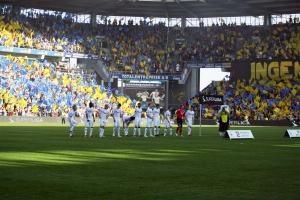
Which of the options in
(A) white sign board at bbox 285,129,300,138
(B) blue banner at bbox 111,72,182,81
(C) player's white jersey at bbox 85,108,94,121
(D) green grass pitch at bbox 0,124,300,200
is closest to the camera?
(D) green grass pitch at bbox 0,124,300,200

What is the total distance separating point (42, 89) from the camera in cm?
6700

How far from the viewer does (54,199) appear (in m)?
10.5

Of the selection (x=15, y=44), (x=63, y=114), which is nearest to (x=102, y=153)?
(x=63, y=114)

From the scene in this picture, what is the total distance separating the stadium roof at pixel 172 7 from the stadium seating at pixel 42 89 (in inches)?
412

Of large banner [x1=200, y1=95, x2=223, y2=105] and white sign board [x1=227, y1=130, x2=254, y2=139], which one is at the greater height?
large banner [x1=200, y1=95, x2=223, y2=105]

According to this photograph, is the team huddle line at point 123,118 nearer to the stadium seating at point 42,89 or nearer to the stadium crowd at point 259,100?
the stadium seating at point 42,89

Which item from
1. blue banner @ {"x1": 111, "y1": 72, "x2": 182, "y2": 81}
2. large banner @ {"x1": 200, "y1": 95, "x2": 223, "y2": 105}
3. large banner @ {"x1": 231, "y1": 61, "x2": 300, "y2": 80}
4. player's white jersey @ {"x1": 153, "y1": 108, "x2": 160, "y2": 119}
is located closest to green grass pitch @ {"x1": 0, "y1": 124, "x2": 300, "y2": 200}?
player's white jersey @ {"x1": 153, "y1": 108, "x2": 160, "y2": 119}

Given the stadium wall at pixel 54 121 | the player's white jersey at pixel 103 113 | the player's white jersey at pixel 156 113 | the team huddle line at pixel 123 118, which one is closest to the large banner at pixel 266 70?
the stadium wall at pixel 54 121

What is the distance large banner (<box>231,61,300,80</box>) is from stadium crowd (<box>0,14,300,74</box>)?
3.39 feet

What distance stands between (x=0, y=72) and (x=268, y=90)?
33762 millimetres

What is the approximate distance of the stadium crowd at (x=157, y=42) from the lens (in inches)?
3068

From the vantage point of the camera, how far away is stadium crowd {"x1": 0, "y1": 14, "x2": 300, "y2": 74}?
7794 cm

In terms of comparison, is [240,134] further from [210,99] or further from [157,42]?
[157,42]

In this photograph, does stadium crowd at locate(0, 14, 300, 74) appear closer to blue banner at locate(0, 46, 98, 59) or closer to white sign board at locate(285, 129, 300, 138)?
blue banner at locate(0, 46, 98, 59)
